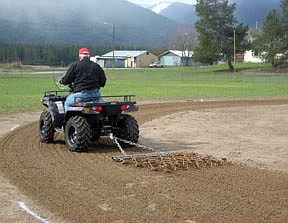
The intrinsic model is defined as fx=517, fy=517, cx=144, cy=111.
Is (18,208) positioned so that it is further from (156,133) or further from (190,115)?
(190,115)

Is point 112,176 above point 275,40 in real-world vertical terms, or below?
below

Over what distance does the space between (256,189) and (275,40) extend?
70291mm

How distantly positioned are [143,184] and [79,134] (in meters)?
2.78

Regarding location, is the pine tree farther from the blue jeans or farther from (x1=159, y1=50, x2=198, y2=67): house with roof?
the blue jeans

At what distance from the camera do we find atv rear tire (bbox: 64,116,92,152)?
32.4 feet

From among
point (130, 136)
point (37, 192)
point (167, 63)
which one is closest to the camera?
point (37, 192)

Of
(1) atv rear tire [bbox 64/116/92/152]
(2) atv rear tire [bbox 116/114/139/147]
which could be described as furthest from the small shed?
(1) atv rear tire [bbox 64/116/92/152]

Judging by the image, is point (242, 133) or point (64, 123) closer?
point (64, 123)

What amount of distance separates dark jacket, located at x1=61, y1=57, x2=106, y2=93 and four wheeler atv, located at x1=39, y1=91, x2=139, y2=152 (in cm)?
32

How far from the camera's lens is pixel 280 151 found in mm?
10836

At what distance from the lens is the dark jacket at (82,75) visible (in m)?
10.5

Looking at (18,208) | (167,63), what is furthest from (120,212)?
(167,63)

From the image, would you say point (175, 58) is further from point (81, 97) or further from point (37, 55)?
point (81, 97)

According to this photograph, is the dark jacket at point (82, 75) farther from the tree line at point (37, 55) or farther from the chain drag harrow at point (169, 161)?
the tree line at point (37, 55)
